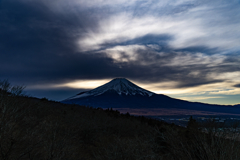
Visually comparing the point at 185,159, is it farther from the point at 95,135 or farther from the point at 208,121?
the point at 95,135

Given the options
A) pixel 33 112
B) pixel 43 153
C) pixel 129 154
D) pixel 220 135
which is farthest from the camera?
pixel 33 112

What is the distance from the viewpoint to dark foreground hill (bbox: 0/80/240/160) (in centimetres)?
720

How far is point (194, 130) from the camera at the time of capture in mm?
10094

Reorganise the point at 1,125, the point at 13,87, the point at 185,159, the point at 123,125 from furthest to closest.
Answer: the point at 123,125, the point at 13,87, the point at 185,159, the point at 1,125

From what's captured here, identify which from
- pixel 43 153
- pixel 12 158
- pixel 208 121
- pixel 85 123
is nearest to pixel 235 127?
pixel 208 121

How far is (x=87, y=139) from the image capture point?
2428cm

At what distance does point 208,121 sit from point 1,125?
10191 mm

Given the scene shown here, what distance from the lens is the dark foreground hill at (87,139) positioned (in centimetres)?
720

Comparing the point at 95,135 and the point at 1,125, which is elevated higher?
the point at 1,125

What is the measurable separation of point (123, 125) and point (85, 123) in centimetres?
1000

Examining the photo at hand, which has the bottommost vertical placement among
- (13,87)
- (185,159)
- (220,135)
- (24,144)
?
(185,159)

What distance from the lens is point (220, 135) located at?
302 inches

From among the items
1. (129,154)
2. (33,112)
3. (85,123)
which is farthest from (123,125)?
(129,154)

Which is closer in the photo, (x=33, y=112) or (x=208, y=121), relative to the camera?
(x=208, y=121)
